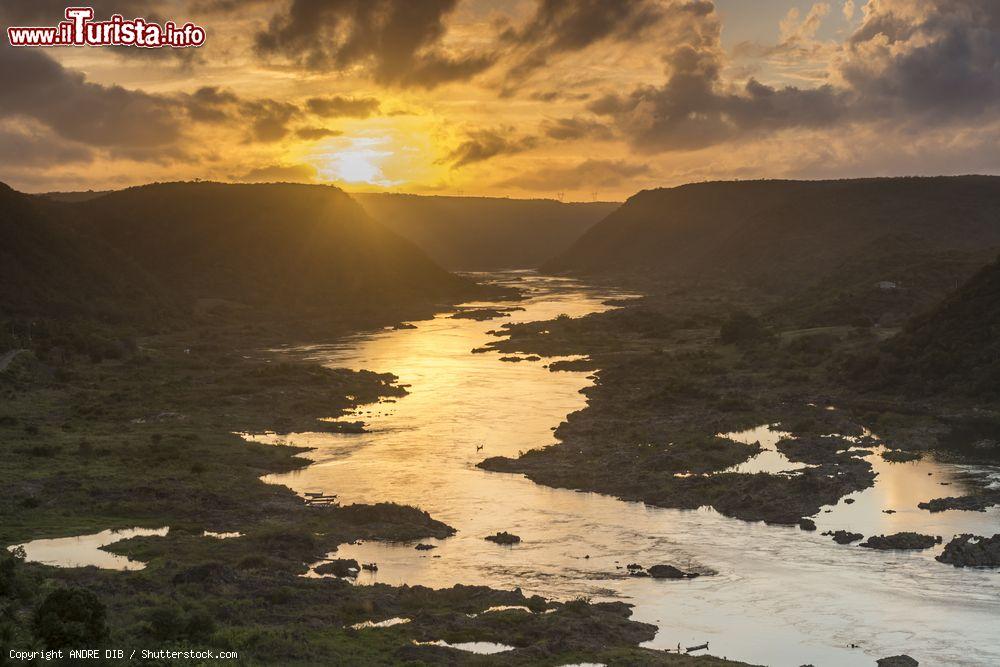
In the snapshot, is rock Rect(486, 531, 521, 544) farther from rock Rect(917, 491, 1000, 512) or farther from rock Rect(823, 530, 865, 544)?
rock Rect(917, 491, 1000, 512)

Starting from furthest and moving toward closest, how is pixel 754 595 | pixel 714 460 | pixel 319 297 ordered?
pixel 319 297, pixel 714 460, pixel 754 595

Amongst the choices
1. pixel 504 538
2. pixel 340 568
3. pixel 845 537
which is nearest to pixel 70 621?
pixel 340 568

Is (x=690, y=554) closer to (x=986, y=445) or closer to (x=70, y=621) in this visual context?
(x=70, y=621)

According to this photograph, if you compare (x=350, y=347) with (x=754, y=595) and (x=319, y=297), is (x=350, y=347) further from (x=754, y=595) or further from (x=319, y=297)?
(x=754, y=595)

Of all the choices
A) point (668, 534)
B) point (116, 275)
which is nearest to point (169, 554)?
point (668, 534)

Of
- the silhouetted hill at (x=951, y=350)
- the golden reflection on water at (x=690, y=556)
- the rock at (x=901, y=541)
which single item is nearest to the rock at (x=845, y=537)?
the rock at (x=901, y=541)

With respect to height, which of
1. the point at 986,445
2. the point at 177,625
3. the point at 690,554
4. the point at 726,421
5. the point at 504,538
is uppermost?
the point at 177,625
